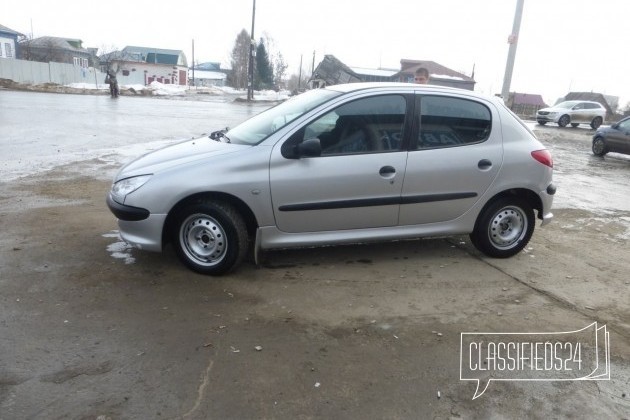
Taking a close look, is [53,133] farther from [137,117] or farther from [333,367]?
[333,367]

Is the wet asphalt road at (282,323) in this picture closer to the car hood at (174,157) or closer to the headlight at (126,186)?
the headlight at (126,186)

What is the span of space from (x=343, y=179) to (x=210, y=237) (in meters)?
1.26

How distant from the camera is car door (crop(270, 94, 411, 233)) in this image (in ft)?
14.1

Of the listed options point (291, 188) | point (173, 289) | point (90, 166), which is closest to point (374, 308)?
point (291, 188)

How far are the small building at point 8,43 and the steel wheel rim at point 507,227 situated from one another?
60.4 m

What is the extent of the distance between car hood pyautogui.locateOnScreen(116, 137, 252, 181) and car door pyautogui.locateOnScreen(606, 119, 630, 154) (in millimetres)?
14183

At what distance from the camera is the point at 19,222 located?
552cm

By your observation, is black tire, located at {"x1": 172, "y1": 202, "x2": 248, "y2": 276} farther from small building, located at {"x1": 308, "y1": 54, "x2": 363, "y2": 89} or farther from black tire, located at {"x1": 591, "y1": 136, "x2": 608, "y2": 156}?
small building, located at {"x1": 308, "y1": 54, "x2": 363, "y2": 89}

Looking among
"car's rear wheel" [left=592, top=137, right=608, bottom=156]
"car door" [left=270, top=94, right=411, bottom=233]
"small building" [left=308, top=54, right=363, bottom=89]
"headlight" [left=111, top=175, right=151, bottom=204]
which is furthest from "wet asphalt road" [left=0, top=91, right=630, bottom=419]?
"small building" [left=308, top=54, right=363, bottom=89]

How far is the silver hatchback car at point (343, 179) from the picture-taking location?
4207mm

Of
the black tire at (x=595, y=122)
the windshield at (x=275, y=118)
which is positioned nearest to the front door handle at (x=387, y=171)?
the windshield at (x=275, y=118)

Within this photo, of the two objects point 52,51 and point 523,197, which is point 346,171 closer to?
point 523,197

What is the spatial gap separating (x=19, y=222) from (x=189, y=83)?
90.8 meters

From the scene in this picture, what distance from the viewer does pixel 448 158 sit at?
4.66m
